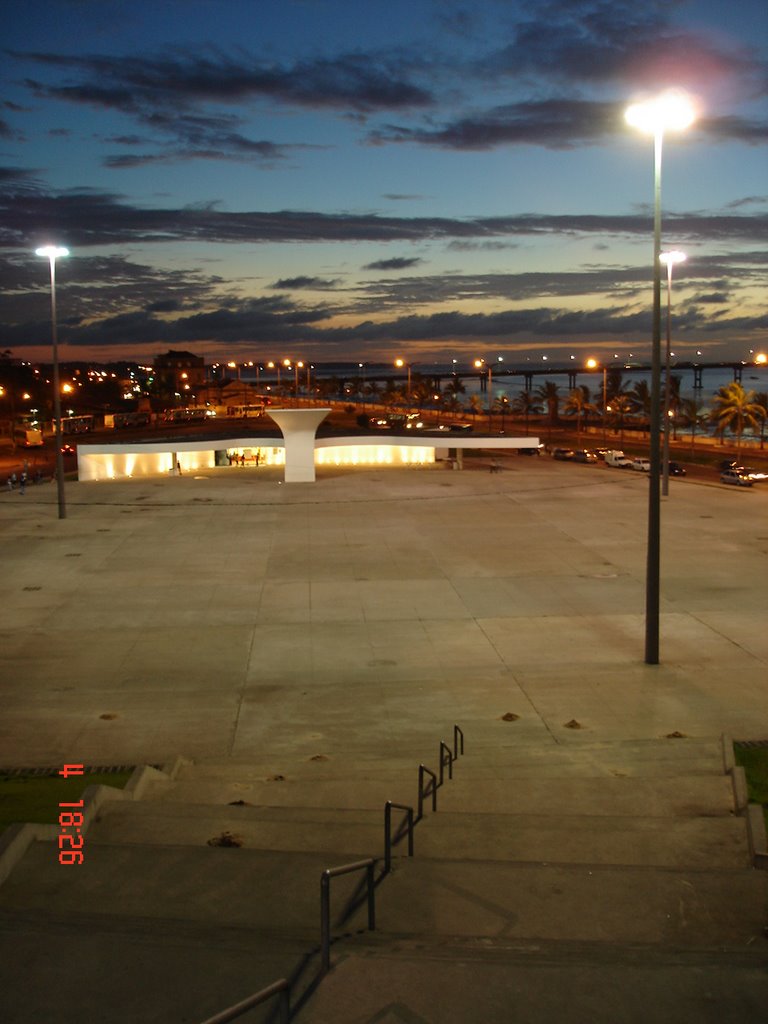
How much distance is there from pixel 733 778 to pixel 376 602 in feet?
43.0

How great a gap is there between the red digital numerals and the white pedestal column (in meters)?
37.7

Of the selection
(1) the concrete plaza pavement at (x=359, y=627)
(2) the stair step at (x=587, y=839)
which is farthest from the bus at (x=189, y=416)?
(2) the stair step at (x=587, y=839)

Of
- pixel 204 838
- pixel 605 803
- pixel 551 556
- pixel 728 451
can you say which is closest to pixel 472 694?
pixel 605 803

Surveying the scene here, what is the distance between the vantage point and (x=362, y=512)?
128 ft

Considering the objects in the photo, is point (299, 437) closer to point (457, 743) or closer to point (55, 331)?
point (55, 331)

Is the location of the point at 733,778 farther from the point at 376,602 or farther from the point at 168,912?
the point at 376,602

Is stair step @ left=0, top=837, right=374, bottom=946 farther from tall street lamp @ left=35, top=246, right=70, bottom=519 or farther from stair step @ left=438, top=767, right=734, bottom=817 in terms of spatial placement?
tall street lamp @ left=35, top=246, right=70, bottom=519

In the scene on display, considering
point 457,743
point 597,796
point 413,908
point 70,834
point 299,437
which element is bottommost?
point 457,743

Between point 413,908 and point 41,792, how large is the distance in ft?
21.2

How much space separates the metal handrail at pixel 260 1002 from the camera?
4773 mm

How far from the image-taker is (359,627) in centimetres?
2128

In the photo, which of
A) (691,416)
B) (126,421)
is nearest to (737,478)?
(691,416)

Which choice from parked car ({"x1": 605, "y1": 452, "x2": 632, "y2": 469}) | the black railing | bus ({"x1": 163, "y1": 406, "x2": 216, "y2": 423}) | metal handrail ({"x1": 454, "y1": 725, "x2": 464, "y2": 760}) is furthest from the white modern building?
bus ({"x1": 163, "y1": 406, "x2": 216, "y2": 423})

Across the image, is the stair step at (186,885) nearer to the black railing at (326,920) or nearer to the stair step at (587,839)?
the black railing at (326,920)
